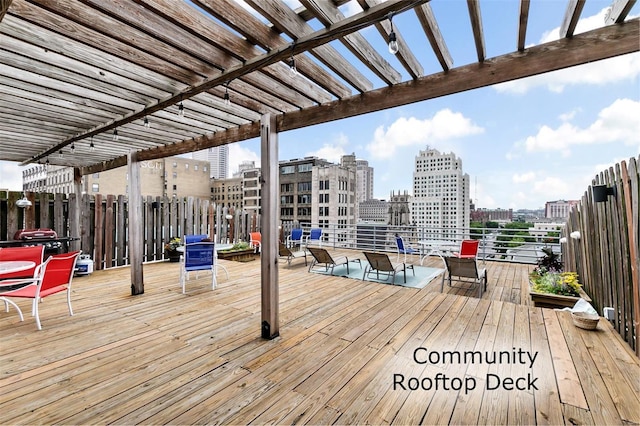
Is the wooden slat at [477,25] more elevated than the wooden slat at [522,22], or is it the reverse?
the wooden slat at [477,25]

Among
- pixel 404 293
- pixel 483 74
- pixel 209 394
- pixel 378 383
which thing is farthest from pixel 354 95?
pixel 404 293

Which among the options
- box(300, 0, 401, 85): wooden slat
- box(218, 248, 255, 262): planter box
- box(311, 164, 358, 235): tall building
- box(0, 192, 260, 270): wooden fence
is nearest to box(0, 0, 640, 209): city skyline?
box(300, 0, 401, 85): wooden slat

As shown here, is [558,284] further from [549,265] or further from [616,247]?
[616,247]

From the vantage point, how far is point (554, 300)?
3.83m

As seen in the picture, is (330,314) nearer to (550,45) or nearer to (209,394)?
(209,394)

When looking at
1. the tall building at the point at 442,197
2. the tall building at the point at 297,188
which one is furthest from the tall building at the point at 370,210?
the tall building at the point at 442,197

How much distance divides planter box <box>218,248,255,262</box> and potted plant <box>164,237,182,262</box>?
1.08 m

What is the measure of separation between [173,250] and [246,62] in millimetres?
6551

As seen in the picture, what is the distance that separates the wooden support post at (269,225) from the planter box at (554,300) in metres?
3.71

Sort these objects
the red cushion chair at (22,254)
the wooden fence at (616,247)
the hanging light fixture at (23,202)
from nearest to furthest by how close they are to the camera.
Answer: the wooden fence at (616,247)
the red cushion chair at (22,254)
the hanging light fixture at (23,202)

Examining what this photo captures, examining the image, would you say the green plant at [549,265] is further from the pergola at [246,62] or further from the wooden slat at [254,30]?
the wooden slat at [254,30]

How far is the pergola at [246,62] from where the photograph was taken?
1.69 m

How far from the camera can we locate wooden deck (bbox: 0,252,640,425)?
1862 millimetres

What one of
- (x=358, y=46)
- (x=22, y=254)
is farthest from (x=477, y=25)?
(x=22, y=254)
